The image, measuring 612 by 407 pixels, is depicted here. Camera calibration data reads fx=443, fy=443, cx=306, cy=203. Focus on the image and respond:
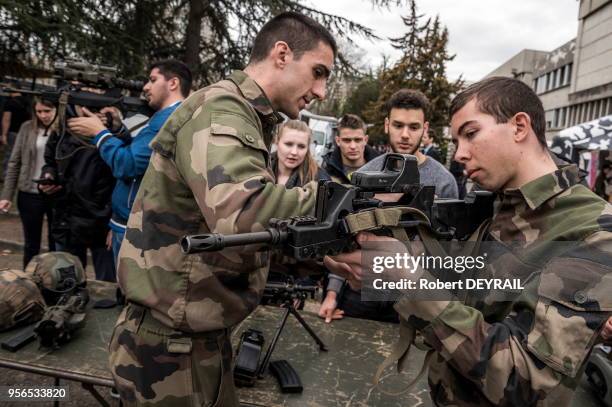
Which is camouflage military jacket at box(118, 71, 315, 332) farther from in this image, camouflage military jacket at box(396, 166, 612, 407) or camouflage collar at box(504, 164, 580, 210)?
camouflage collar at box(504, 164, 580, 210)

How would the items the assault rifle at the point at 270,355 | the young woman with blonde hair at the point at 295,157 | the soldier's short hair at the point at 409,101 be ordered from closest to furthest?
the assault rifle at the point at 270,355 → the soldier's short hair at the point at 409,101 → the young woman with blonde hair at the point at 295,157

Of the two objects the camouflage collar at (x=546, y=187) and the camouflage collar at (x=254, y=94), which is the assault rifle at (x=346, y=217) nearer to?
the camouflage collar at (x=546, y=187)

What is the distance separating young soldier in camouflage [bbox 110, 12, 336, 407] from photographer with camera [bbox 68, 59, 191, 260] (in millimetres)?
1688

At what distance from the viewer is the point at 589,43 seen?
23.6 m

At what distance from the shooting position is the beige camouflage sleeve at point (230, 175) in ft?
3.50

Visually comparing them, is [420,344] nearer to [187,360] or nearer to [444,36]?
[187,360]

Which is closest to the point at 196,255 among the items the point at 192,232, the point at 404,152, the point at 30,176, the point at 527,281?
the point at 192,232

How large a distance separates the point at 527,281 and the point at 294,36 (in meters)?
1.09

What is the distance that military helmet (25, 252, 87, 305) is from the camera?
2766mm

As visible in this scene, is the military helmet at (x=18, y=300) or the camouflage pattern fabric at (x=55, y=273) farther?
the camouflage pattern fabric at (x=55, y=273)

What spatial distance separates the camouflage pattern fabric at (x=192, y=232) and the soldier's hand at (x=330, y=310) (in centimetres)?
123

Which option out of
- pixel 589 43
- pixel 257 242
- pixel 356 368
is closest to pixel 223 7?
pixel 356 368

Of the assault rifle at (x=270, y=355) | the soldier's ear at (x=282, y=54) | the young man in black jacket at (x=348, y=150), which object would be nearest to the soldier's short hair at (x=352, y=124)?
the young man in black jacket at (x=348, y=150)

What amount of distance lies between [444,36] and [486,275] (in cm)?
2373
